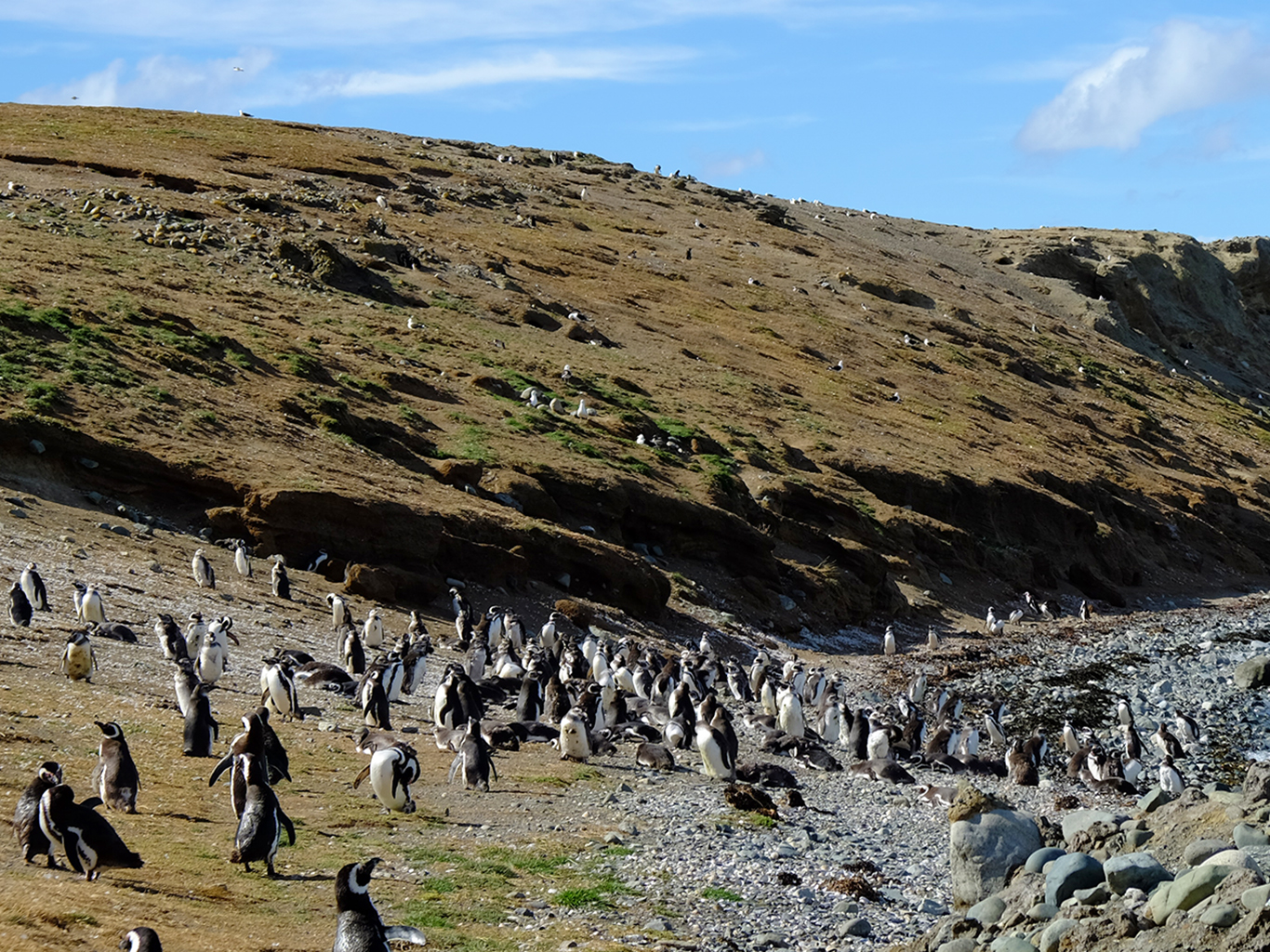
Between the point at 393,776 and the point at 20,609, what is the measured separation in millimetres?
8169

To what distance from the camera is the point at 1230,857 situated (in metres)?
9.38

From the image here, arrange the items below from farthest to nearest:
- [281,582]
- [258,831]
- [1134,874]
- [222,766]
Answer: [281,582] → [222,766] → [258,831] → [1134,874]

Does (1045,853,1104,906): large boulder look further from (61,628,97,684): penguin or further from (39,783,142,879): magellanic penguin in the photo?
(61,628,97,684): penguin

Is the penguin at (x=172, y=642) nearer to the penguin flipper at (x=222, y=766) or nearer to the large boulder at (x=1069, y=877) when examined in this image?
the penguin flipper at (x=222, y=766)

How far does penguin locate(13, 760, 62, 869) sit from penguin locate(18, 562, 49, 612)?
1043cm

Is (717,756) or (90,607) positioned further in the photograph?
(90,607)

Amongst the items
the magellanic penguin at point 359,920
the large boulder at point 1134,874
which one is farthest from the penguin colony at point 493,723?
the large boulder at point 1134,874

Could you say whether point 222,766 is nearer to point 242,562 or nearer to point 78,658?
point 78,658

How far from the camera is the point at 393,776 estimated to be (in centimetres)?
1234

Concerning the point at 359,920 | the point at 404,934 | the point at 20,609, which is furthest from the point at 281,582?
the point at 359,920

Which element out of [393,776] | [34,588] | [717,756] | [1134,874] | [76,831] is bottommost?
[1134,874]

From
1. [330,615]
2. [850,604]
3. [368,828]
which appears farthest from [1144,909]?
[850,604]

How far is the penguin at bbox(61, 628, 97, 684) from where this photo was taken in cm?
1536

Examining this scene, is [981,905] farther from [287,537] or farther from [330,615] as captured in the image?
[287,537]
